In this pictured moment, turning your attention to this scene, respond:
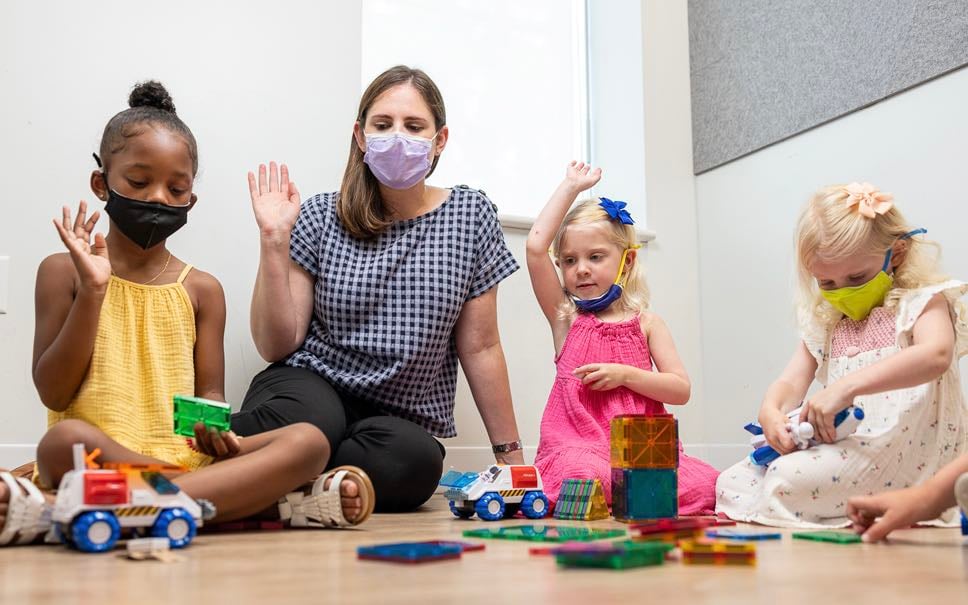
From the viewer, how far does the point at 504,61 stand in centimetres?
258


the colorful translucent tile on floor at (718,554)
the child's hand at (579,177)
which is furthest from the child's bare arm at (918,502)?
the child's hand at (579,177)

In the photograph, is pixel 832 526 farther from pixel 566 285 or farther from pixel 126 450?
pixel 126 450

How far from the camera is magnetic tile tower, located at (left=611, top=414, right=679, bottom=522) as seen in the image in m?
1.41

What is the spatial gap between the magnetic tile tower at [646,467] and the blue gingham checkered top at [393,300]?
1.69 ft

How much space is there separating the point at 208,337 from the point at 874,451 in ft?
3.71

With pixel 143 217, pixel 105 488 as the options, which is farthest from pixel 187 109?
pixel 105 488

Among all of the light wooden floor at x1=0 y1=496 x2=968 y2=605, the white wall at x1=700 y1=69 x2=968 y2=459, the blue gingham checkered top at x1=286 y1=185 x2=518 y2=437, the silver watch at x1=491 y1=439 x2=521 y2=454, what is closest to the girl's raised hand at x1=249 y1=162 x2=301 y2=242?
the blue gingham checkered top at x1=286 y1=185 x2=518 y2=437

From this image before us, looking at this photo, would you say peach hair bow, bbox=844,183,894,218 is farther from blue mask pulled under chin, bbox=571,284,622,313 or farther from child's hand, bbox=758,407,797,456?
blue mask pulled under chin, bbox=571,284,622,313

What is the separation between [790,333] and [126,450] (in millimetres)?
1614

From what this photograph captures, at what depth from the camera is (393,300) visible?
1.80m

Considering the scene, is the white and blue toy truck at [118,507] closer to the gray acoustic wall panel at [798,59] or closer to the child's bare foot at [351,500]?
the child's bare foot at [351,500]

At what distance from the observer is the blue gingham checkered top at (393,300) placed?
70.0 inches

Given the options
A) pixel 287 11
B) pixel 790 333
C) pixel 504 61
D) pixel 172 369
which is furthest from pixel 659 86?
pixel 172 369

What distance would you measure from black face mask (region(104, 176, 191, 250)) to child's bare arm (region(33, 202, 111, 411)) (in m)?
0.08
